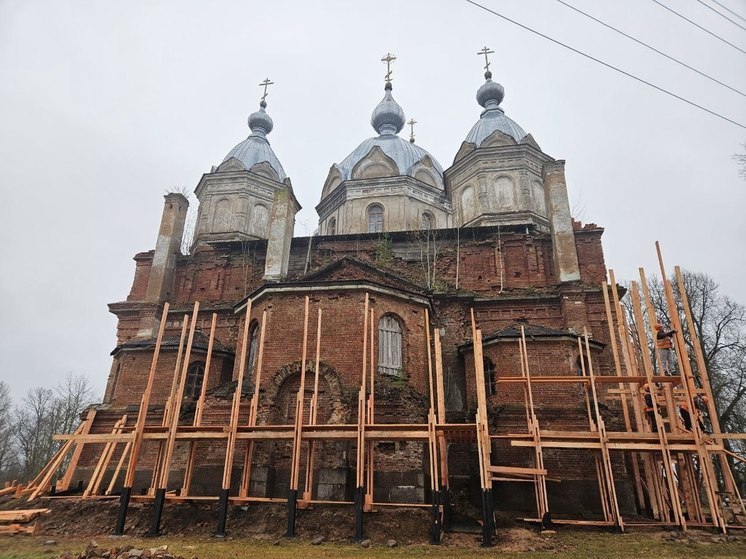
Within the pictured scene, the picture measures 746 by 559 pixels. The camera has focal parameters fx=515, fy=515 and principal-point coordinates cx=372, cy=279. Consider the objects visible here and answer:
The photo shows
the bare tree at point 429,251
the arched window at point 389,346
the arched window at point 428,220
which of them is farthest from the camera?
the arched window at point 428,220

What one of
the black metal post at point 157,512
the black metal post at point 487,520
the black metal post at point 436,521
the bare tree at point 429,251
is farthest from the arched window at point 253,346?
the black metal post at point 487,520

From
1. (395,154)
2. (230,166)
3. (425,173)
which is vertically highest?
(395,154)

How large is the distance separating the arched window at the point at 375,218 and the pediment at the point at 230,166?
25.8 ft

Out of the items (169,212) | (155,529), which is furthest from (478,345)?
(169,212)

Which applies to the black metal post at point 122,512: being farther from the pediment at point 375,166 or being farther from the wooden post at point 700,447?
the pediment at point 375,166

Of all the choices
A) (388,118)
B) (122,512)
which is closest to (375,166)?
(388,118)

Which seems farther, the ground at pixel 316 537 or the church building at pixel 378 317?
the church building at pixel 378 317

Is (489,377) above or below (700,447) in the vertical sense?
above

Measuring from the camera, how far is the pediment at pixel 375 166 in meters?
27.9

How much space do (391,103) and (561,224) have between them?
1761cm

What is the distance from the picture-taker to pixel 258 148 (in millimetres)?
31453

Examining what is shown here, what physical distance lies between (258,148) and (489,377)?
21435mm

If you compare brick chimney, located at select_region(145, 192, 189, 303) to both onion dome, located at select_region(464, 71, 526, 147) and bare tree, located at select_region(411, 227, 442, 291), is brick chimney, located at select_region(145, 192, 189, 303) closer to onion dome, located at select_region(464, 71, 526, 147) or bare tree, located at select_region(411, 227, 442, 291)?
bare tree, located at select_region(411, 227, 442, 291)

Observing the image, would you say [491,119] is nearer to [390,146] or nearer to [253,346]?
[390,146]
